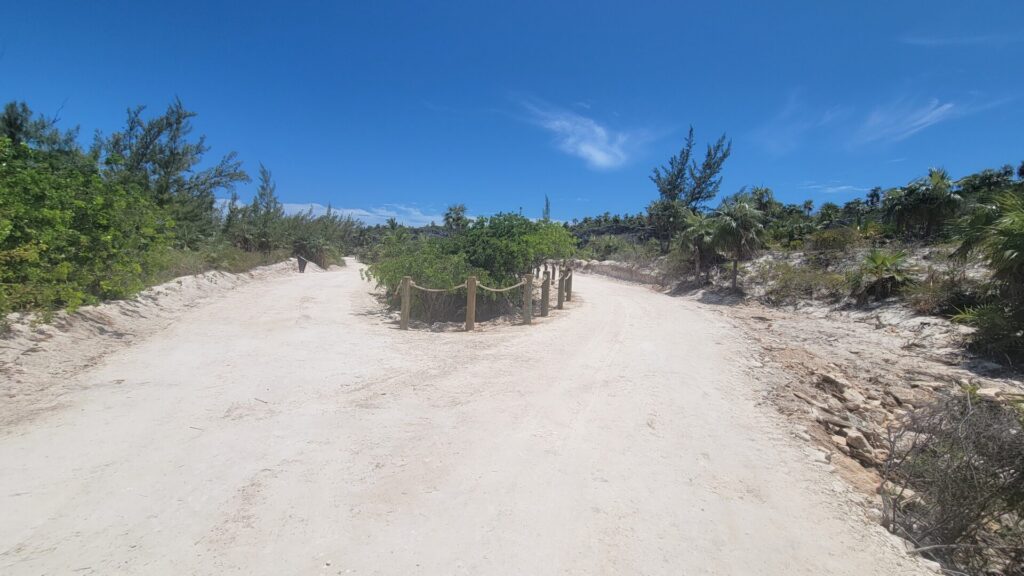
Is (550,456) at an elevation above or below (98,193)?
below

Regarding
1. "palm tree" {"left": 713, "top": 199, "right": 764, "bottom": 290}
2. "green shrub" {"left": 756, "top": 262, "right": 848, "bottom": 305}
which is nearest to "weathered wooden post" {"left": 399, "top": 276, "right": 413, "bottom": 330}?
"green shrub" {"left": 756, "top": 262, "right": 848, "bottom": 305}

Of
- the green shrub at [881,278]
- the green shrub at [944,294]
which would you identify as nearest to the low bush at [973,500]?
the green shrub at [944,294]

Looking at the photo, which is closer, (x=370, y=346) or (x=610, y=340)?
(x=370, y=346)

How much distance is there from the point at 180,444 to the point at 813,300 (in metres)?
16.9

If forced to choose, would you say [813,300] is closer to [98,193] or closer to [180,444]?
[180,444]

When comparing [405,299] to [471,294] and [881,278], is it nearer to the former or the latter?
[471,294]

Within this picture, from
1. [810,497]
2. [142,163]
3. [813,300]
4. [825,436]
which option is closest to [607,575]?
[810,497]

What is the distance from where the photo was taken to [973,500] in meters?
2.88

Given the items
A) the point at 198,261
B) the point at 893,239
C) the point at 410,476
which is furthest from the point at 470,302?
the point at 893,239

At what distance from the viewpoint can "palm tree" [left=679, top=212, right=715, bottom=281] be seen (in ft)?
70.3

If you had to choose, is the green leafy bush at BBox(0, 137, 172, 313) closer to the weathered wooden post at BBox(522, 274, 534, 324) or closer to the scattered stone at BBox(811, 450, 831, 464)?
the weathered wooden post at BBox(522, 274, 534, 324)

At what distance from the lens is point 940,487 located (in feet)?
9.92

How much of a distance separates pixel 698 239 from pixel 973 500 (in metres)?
20.6

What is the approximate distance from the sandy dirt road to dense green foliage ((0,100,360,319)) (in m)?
1.80
